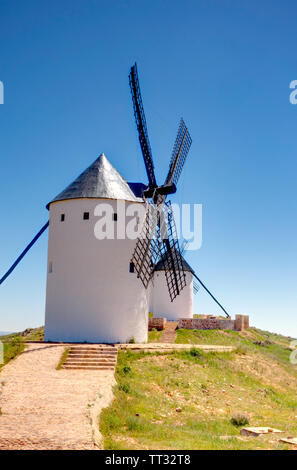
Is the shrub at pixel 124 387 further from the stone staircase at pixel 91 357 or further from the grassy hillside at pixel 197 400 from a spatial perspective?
the stone staircase at pixel 91 357

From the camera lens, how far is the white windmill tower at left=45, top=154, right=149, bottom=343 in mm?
20047

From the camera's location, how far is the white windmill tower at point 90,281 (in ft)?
65.8

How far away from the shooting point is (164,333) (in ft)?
87.7

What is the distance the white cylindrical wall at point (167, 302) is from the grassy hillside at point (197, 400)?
403 inches

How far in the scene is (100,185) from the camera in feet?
70.1

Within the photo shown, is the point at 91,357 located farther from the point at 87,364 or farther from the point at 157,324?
the point at 157,324

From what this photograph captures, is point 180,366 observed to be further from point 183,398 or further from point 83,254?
point 83,254

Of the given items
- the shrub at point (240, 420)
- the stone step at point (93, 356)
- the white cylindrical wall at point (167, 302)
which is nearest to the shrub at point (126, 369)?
the stone step at point (93, 356)

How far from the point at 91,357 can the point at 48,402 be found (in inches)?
207

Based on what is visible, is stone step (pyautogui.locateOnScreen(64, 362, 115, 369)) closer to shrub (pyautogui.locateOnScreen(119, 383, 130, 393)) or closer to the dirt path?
the dirt path

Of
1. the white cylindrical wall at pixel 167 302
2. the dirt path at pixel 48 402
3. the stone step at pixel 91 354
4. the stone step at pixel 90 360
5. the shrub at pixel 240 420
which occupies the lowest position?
the shrub at pixel 240 420

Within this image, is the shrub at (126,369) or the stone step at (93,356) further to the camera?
the stone step at (93,356)

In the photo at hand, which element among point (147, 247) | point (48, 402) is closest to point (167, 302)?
point (147, 247)
